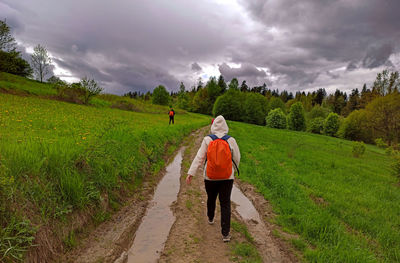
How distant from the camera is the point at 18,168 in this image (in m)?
3.41

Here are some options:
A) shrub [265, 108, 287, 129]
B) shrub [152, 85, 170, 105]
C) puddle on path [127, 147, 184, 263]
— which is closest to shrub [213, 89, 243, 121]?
shrub [265, 108, 287, 129]

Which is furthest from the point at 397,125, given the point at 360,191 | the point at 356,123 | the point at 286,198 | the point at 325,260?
the point at 325,260

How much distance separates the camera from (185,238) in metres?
3.76

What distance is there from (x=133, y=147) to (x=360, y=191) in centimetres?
965

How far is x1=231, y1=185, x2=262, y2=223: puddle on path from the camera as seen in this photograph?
499cm

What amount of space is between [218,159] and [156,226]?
2.31 m

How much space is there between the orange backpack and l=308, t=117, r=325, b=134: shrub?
68751 mm

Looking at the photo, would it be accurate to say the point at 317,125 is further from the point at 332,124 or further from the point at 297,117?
the point at 297,117

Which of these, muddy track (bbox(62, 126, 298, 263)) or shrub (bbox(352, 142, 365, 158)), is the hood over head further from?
shrub (bbox(352, 142, 365, 158))

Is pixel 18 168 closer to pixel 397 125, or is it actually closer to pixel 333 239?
pixel 333 239

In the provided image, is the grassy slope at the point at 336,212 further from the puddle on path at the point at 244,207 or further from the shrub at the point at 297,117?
the shrub at the point at 297,117

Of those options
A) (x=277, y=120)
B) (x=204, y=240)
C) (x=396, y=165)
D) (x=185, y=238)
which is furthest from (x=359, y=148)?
(x=277, y=120)

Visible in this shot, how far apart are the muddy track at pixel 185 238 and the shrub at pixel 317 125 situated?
67.6 m

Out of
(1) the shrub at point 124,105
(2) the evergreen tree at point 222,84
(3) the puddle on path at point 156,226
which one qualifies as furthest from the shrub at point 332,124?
(3) the puddle on path at point 156,226
